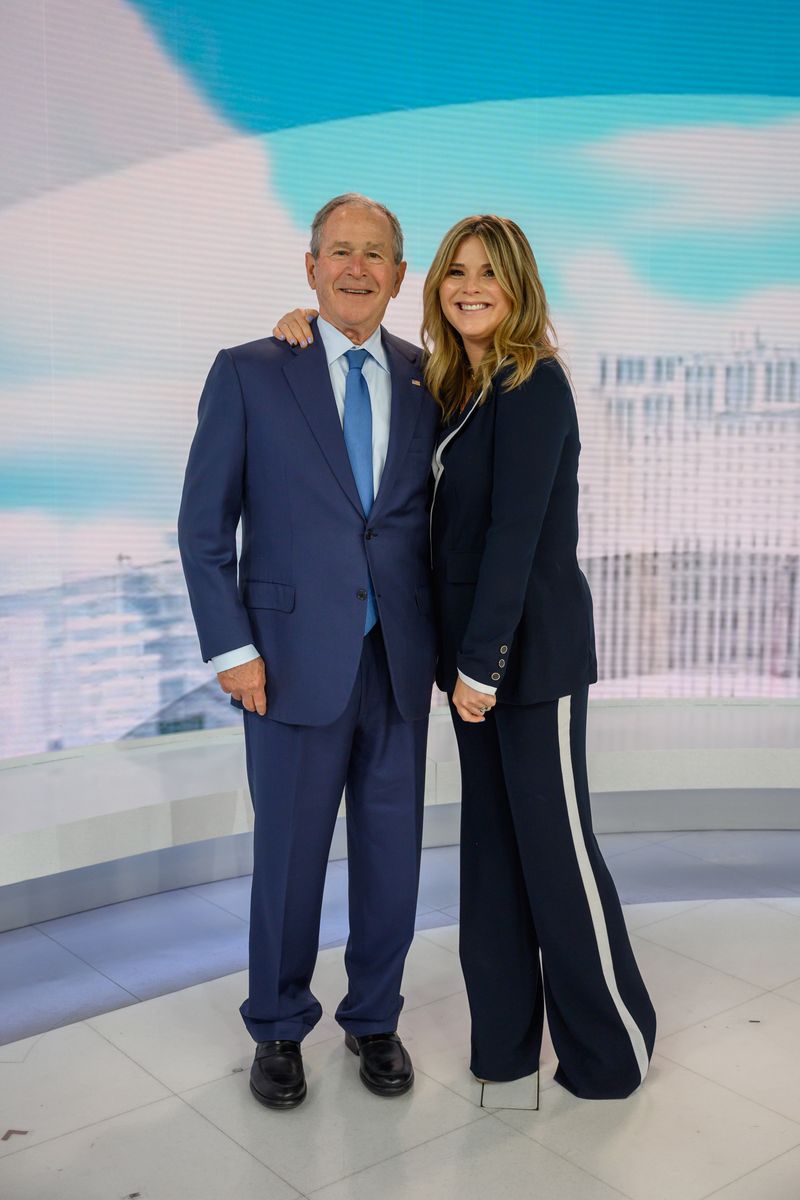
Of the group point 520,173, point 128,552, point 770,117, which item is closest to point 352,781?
point 128,552

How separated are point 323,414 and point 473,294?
1.12 feet

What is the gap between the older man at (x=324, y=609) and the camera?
2.13 metres

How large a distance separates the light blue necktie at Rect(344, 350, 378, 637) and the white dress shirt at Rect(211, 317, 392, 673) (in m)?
0.01

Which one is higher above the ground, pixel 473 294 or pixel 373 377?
pixel 473 294

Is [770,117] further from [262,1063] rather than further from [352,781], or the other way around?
[262,1063]

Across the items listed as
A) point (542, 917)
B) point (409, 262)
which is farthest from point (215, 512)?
point (409, 262)

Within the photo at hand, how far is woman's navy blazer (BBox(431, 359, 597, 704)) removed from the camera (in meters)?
2.03

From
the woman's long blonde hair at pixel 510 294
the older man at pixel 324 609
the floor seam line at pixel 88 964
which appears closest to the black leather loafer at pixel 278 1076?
the older man at pixel 324 609

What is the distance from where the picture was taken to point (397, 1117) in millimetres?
2156

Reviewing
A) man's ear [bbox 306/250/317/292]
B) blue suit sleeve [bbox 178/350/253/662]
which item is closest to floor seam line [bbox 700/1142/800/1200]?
blue suit sleeve [bbox 178/350/253/662]

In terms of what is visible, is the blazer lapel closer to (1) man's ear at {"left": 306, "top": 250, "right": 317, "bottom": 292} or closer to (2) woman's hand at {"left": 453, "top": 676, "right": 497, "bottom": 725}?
(1) man's ear at {"left": 306, "top": 250, "right": 317, "bottom": 292}

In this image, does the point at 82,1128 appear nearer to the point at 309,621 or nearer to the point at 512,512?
the point at 309,621

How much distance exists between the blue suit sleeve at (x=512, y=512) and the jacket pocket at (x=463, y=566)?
0.25 ft

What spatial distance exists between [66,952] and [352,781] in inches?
43.3
